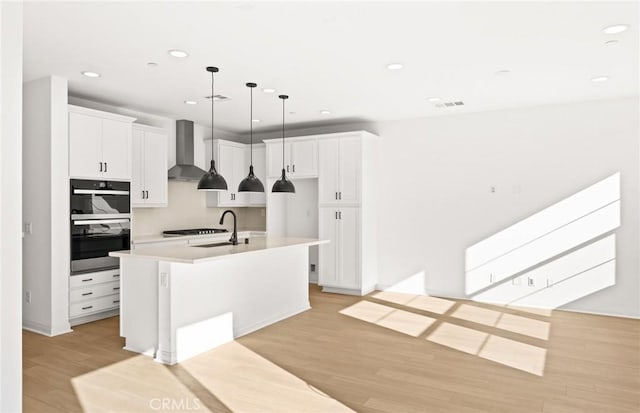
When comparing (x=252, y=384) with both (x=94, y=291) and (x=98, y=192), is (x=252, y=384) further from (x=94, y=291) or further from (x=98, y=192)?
(x=98, y=192)

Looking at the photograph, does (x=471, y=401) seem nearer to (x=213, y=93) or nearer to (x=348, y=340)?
(x=348, y=340)

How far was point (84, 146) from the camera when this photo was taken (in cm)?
482

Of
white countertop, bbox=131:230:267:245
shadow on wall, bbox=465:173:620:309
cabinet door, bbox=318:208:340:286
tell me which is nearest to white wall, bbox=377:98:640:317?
shadow on wall, bbox=465:173:620:309

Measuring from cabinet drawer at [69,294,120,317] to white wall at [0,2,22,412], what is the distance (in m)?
3.56

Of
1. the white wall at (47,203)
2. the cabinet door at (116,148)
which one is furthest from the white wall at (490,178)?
the white wall at (47,203)

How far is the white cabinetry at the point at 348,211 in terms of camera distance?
6.39 m

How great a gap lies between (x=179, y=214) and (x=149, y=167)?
44.5 inches

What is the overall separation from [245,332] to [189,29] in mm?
2874

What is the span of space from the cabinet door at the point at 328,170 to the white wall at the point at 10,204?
17.0 ft

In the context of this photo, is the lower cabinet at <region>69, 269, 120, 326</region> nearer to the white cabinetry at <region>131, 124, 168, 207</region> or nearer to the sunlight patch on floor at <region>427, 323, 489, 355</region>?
the white cabinetry at <region>131, 124, 168, 207</region>

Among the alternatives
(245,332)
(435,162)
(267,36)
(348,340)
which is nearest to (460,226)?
(435,162)

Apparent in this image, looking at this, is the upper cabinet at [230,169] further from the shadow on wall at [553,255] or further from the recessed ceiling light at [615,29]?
the recessed ceiling light at [615,29]

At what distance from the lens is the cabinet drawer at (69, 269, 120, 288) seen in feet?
15.5

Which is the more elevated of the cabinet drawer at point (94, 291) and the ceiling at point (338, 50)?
the ceiling at point (338, 50)
